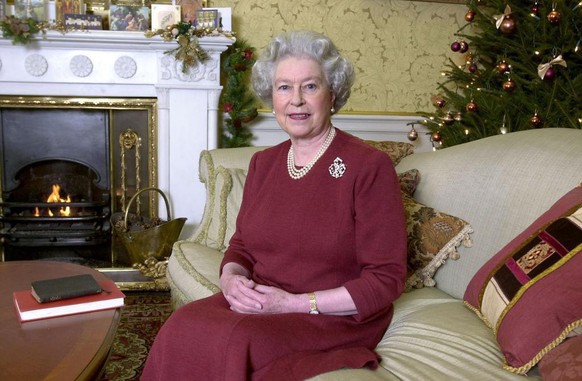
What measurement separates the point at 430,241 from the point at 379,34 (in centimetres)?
213

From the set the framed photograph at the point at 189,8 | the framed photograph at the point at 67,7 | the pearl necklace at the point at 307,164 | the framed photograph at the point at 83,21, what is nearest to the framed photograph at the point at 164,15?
the framed photograph at the point at 189,8

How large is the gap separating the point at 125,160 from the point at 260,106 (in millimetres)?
916

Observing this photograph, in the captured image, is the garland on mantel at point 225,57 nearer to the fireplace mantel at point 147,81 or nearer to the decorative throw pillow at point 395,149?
the fireplace mantel at point 147,81

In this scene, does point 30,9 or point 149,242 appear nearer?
point 149,242

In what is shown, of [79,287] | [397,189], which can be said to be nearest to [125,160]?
[79,287]

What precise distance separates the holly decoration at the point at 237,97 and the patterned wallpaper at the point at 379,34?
0.61 ft

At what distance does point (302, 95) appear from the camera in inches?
56.9

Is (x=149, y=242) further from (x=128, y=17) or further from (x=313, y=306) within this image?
(x=313, y=306)

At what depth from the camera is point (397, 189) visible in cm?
133

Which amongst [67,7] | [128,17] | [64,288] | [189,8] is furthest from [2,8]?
[64,288]

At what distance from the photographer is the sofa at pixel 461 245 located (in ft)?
3.83

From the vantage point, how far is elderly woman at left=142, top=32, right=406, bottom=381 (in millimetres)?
1179

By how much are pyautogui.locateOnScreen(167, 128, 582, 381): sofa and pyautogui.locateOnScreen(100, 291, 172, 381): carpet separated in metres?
0.33

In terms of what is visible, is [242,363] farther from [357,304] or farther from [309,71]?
[309,71]
